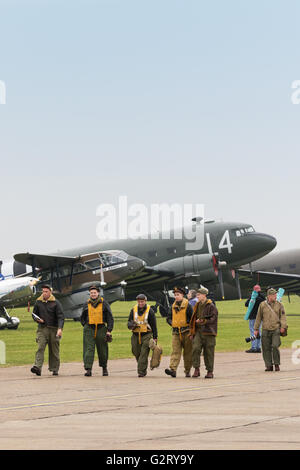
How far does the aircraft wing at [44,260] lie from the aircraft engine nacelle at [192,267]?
6392 mm

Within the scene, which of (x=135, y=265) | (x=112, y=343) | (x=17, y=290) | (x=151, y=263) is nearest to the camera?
(x=112, y=343)

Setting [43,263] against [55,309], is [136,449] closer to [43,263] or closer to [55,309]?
[55,309]

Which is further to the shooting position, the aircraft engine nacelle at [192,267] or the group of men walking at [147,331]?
the aircraft engine nacelle at [192,267]

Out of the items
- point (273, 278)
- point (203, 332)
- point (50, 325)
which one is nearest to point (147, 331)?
point (203, 332)

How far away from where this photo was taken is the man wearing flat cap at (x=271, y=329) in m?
21.0

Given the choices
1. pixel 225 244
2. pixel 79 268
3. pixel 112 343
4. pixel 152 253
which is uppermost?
pixel 225 244

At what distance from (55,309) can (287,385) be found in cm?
614

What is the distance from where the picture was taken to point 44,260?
49531mm

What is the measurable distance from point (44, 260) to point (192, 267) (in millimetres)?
9377

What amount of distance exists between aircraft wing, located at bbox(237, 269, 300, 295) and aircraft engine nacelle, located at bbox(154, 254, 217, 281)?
1252 cm

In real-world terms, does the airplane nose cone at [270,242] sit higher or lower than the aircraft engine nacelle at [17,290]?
higher

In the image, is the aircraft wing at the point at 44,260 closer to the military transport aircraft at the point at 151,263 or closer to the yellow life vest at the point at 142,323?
the military transport aircraft at the point at 151,263

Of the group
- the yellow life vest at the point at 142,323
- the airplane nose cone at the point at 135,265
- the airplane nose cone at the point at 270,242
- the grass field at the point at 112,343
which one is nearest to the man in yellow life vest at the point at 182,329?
the yellow life vest at the point at 142,323

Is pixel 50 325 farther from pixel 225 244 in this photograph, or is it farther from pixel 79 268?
pixel 225 244
